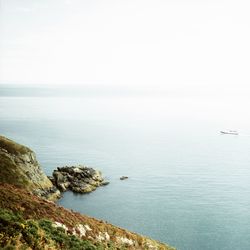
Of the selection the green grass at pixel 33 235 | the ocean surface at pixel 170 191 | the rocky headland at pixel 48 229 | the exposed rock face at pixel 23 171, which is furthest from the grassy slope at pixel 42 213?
the exposed rock face at pixel 23 171

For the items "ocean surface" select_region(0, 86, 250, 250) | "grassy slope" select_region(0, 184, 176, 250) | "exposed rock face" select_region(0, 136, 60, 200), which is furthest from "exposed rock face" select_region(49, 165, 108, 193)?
"grassy slope" select_region(0, 184, 176, 250)

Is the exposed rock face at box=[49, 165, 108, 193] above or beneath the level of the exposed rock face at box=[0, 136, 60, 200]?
beneath

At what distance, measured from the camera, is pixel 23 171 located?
10269 cm

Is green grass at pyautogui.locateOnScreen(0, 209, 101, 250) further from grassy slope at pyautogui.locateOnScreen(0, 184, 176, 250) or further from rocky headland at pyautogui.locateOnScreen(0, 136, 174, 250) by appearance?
grassy slope at pyautogui.locateOnScreen(0, 184, 176, 250)

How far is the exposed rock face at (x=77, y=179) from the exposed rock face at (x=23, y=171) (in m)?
7.19

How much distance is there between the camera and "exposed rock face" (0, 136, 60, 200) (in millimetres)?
96312

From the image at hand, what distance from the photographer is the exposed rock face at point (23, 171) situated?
96312 millimetres

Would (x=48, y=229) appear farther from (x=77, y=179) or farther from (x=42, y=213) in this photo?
(x=77, y=179)

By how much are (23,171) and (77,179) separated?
2717 centimetres

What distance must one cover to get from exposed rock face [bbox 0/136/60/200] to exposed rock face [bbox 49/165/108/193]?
283 inches

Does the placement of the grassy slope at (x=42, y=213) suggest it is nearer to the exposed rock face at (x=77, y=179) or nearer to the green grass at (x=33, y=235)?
the green grass at (x=33, y=235)

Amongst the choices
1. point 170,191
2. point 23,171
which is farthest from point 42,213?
point 170,191

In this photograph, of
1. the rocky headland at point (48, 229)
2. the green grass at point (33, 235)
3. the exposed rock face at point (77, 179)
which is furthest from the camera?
the exposed rock face at point (77, 179)

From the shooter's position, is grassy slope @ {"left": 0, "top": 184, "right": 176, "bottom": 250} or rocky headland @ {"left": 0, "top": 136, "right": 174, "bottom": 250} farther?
grassy slope @ {"left": 0, "top": 184, "right": 176, "bottom": 250}
